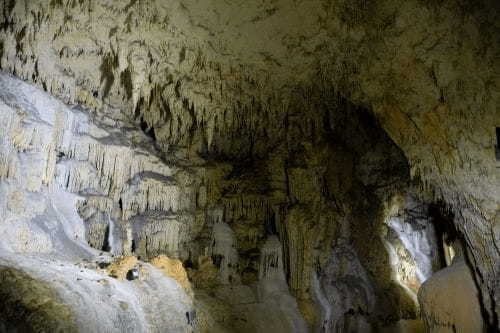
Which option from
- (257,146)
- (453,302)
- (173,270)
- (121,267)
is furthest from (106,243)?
(453,302)

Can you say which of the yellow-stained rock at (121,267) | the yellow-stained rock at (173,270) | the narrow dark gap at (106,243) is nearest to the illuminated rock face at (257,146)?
the narrow dark gap at (106,243)

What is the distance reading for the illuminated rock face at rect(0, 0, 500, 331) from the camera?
870 centimetres

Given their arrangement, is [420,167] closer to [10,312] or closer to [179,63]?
[179,63]

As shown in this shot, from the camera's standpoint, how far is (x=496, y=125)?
27.9 feet

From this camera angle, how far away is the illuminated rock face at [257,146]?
28.6 ft

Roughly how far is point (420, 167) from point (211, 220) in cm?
646

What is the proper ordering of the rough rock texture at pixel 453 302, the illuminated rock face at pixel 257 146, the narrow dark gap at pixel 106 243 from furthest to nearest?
the narrow dark gap at pixel 106 243
the rough rock texture at pixel 453 302
the illuminated rock face at pixel 257 146

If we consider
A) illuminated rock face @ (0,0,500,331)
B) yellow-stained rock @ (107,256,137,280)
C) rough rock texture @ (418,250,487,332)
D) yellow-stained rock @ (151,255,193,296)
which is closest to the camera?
yellow-stained rock @ (107,256,137,280)

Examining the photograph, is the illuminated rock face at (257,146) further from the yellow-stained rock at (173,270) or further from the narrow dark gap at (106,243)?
the yellow-stained rock at (173,270)

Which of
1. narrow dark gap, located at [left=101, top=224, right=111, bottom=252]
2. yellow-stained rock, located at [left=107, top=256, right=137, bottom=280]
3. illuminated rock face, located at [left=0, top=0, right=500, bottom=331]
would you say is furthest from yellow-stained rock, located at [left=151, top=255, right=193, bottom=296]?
narrow dark gap, located at [left=101, top=224, right=111, bottom=252]

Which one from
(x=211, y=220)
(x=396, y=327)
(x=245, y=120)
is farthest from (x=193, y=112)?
(x=396, y=327)

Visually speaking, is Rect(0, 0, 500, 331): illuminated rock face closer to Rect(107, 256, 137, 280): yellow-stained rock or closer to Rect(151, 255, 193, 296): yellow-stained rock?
Rect(107, 256, 137, 280): yellow-stained rock

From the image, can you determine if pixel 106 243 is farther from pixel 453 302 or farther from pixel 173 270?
pixel 453 302

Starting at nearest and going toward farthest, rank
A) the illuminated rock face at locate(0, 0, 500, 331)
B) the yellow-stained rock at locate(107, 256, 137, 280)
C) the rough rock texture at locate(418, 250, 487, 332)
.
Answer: the yellow-stained rock at locate(107, 256, 137, 280) → the illuminated rock face at locate(0, 0, 500, 331) → the rough rock texture at locate(418, 250, 487, 332)
